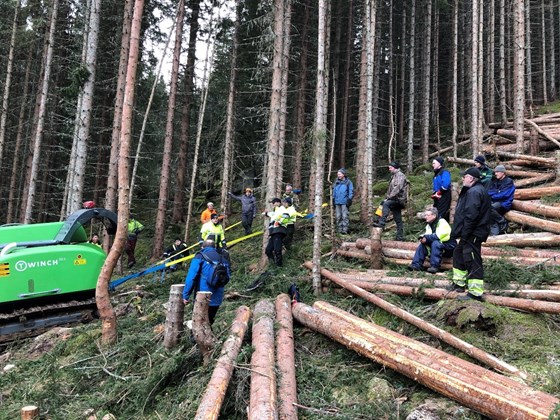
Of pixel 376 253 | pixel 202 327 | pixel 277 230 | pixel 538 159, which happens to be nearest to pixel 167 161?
pixel 277 230

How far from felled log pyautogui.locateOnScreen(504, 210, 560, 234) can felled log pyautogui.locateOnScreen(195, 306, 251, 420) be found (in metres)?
6.98

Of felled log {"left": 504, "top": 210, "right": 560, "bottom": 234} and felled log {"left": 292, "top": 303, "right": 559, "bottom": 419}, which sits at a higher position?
felled log {"left": 504, "top": 210, "right": 560, "bottom": 234}

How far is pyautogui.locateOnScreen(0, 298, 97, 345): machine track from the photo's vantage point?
329 inches

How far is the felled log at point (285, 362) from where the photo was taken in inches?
183

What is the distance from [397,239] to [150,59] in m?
17.9

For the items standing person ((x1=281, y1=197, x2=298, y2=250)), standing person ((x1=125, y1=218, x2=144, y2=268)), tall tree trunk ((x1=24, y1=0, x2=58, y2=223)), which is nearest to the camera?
standing person ((x1=281, y1=197, x2=298, y2=250))

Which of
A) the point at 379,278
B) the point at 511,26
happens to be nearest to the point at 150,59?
the point at 379,278

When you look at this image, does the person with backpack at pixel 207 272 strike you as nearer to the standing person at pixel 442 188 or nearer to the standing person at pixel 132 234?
the standing person at pixel 442 188

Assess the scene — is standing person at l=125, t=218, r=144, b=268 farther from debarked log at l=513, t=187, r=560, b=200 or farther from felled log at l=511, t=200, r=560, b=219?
debarked log at l=513, t=187, r=560, b=200

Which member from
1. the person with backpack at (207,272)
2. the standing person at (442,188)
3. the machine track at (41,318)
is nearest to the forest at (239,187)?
the machine track at (41,318)

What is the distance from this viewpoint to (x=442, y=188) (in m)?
10.2

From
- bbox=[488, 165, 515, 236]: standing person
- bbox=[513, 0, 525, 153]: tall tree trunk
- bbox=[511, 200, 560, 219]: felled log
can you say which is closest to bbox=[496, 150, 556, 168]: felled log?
bbox=[513, 0, 525, 153]: tall tree trunk

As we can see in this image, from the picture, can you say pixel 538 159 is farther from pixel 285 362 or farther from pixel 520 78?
pixel 285 362

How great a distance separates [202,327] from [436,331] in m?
3.37
